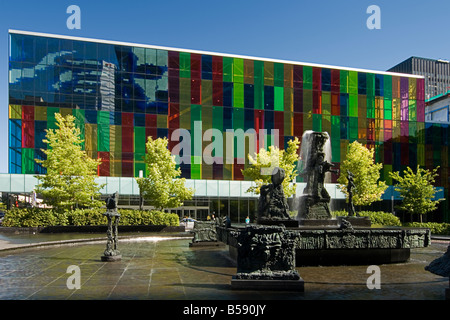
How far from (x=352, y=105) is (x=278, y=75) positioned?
10.1m

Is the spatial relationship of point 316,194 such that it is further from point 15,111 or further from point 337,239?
point 15,111

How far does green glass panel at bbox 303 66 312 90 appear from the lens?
49344mm

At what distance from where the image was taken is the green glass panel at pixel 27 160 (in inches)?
1614

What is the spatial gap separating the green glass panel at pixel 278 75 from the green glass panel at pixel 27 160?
1085 inches

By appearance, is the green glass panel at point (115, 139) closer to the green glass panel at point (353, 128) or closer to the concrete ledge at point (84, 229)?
the concrete ledge at point (84, 229)

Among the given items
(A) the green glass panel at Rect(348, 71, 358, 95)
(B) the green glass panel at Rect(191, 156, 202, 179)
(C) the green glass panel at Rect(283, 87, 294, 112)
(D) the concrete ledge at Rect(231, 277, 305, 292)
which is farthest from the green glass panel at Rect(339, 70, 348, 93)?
(D) the concrete ledge at Rect(231, 277, 305, 292)

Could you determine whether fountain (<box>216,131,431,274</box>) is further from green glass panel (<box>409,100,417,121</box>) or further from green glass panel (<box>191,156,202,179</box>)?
green glass panel (<box>409,100,417,121</box>)

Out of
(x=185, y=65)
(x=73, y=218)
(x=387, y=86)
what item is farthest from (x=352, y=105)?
(x=73, y=218)

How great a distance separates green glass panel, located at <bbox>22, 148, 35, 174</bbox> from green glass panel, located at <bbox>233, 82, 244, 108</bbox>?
22.2m

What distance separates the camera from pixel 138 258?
557 inches

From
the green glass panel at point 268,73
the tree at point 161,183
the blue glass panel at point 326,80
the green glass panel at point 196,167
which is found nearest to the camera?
the tree at point 161,183

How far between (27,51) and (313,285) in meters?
41.3

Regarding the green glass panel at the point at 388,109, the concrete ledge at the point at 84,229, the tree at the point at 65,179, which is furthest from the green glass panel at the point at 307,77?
the tree at the point at 65,179

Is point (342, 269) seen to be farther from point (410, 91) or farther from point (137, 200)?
point (410, 91)
